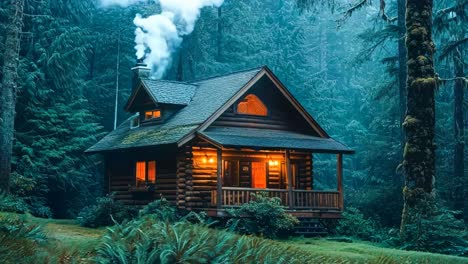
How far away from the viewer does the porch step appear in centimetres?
2567

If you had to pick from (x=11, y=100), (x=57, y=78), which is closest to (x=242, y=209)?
(x=11, y=100)

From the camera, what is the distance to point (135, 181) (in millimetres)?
29562

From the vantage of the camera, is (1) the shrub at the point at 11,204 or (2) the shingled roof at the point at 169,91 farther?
(2) the shingled roof at the point at 169,91

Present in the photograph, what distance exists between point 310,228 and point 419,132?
7.76 meters

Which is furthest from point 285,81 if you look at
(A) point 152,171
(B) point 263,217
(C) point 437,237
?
(C) point 437,237

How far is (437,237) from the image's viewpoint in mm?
19672

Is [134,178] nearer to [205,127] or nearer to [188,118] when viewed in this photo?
[188,118]

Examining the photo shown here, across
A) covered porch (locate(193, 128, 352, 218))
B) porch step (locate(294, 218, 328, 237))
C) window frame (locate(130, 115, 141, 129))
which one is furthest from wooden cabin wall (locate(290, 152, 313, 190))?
window frame (locate(130, 115, 141, 129))

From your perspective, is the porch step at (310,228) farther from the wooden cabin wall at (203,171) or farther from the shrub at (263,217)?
the wooden cabin wall at (203,171)

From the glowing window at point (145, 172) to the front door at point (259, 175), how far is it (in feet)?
14.4

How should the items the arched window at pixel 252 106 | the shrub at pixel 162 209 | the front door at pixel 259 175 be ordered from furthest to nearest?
the front door at pixel 259 175, the arched window at pixel 252 106, the shrub at pixel 162 209

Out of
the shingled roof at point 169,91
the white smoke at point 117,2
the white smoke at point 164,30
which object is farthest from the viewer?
the white smoke at point 117,2

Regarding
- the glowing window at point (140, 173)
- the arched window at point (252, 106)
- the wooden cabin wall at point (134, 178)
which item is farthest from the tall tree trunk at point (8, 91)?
the arched window at point (252, 106)

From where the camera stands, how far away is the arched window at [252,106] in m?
29.0
